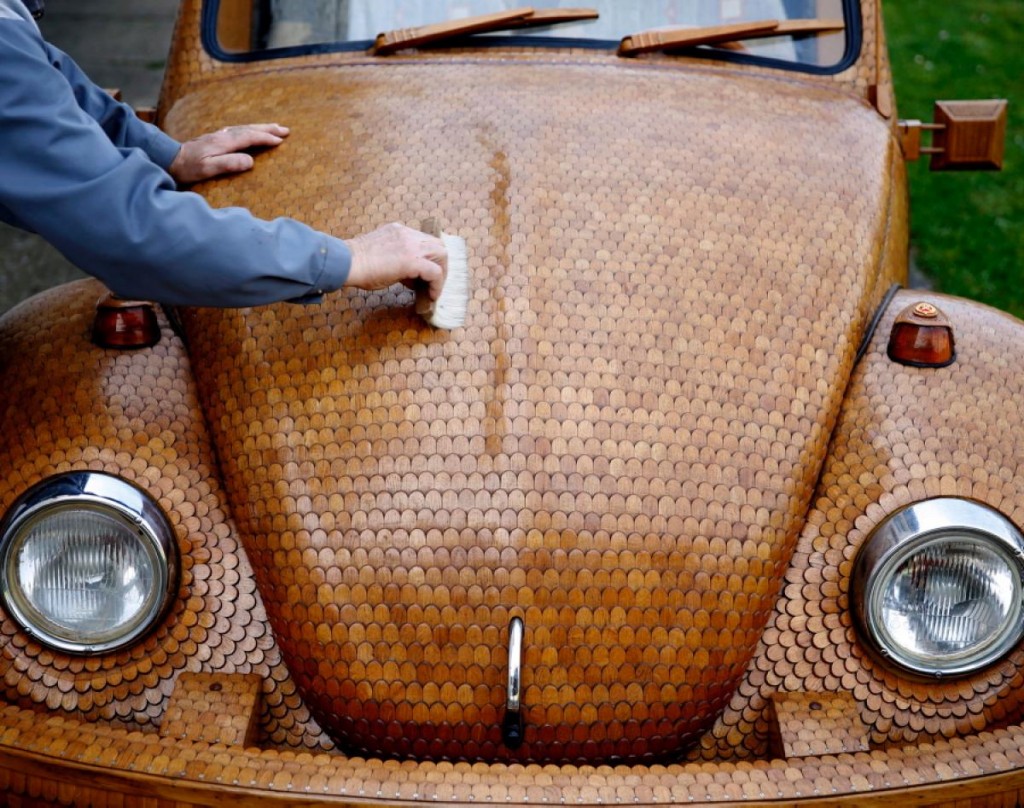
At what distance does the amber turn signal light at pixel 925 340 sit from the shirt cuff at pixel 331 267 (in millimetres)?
1079

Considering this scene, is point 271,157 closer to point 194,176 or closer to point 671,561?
point 194,176

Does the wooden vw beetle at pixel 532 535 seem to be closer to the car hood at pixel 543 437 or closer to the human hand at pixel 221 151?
the car hood at pixel 543 437

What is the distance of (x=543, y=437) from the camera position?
2186mm

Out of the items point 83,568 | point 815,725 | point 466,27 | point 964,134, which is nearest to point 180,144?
point 466,27

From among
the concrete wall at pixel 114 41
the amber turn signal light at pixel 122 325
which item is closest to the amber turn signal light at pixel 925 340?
the amber turn signal light at pixel 122 325

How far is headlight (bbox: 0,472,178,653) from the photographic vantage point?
7.23 ft

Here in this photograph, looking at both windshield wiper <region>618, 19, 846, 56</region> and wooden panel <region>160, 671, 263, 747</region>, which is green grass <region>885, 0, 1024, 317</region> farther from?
wooden panel <region>160, 671, 263, 747</region>

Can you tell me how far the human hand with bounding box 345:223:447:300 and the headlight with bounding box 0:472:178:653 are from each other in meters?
0.57

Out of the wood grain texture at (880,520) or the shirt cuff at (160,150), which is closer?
A: the wood grain texture at (880,520)

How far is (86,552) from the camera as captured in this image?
2201 mm

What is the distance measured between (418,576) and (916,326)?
1.09 metres

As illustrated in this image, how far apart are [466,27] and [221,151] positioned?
0.75m

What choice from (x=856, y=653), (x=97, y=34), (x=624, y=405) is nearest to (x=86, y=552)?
(x=624, y=405)

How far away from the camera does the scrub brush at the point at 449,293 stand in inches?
92.1
